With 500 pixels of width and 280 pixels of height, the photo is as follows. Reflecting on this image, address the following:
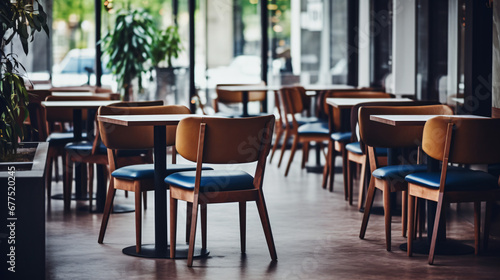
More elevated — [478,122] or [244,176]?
[478,122]

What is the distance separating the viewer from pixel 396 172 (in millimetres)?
5070

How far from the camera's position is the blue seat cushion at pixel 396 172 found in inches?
199

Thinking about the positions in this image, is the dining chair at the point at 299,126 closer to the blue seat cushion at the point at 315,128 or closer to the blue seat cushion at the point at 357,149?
the blue seat cushion at the point at 315,128

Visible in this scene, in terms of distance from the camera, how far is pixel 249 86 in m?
9.86

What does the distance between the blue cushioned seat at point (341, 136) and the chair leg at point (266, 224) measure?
97.4 inches

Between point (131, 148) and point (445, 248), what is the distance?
2.22 meters

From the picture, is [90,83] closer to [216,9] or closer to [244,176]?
[216,9]

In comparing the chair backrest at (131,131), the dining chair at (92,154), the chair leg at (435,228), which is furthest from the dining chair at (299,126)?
the chair leg at (435,228)

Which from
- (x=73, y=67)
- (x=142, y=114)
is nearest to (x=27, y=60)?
(x=73, y=67)

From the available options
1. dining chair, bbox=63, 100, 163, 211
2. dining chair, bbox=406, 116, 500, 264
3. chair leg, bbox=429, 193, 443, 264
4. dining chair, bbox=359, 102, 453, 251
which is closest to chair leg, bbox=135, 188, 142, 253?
dining chair, bbox=63, 100, 163, 211

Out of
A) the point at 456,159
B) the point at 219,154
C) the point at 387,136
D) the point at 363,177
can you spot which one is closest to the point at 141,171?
the point at 219,154

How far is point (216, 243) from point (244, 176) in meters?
0.75

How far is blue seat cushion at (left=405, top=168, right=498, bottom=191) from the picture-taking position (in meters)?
4.62

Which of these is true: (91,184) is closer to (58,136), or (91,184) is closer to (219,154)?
(58,136)
